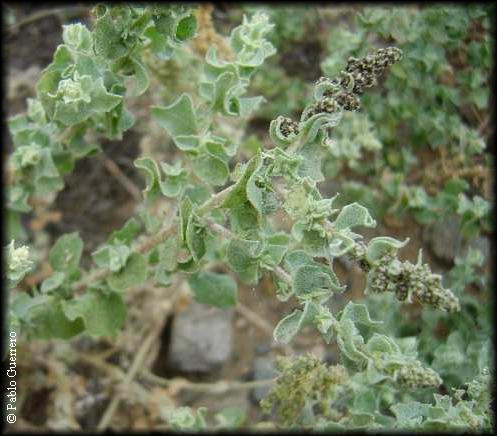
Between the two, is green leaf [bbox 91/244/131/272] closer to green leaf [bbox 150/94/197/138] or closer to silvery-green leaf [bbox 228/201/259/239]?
green leaf [bbox 150/94/197/138]

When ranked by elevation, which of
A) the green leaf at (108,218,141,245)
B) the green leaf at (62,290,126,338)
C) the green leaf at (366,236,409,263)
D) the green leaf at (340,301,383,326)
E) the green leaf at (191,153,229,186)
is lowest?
the green leaf at (62,290,126,338)

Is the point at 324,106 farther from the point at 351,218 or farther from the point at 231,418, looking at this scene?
the point at 231,418

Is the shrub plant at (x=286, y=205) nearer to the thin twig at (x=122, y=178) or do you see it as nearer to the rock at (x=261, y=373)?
the rock at (x=261, y=373)

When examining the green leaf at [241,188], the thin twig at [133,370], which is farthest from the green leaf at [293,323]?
the thin twig at [133,370]

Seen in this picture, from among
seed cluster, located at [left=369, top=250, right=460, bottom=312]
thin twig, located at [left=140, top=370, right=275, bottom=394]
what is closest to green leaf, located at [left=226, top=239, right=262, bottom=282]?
seed cluster, located at [left=369, top=250, right=460, bottom=312]

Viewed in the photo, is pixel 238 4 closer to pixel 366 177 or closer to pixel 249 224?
pixel 366 177

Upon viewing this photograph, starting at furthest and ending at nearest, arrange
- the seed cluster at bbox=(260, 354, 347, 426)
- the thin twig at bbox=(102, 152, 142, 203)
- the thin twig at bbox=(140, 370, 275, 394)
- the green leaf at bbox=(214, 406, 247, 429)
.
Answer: the thin twig at bbox=(102, 152, 142, 203), the thin twig at bbox=(140, 370, 275, 394), the green leaf at bbox=(214, 406, 247, 429), the seed cluster at bbox=(260, 354, 347, 426)

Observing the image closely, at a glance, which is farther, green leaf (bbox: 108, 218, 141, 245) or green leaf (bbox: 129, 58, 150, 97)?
green leaf (bbox: 108, 218, 141, 245)

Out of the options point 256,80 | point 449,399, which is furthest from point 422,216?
point 449,399

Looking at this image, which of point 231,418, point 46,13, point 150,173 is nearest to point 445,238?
point 231,418
